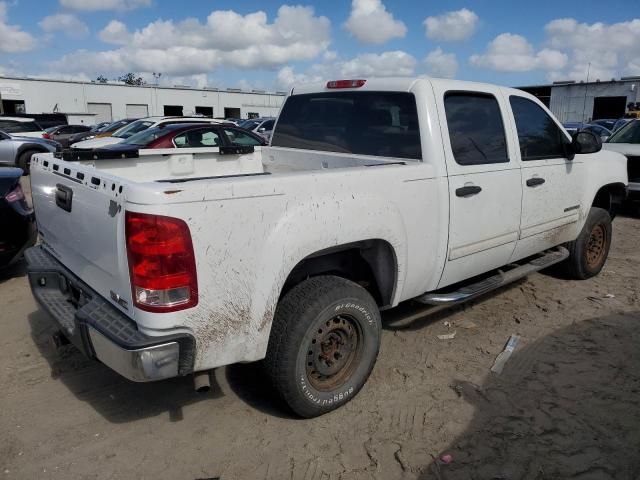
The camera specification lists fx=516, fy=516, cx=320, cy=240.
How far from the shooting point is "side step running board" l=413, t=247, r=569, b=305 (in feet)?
12.1

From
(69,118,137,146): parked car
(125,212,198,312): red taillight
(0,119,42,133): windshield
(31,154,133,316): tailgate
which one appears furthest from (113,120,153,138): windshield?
(125,212,198,312): red taillight

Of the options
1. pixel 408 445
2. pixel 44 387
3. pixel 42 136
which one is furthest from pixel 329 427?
pixel 42 136

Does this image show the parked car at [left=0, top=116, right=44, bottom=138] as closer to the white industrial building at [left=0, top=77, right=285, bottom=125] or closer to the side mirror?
the side mirror

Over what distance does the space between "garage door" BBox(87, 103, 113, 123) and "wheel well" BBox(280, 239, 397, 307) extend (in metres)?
51.3

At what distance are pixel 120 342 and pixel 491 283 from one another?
285 centimetres

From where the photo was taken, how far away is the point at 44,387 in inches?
136

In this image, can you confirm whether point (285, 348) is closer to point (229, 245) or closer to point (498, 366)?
point (229, 245)

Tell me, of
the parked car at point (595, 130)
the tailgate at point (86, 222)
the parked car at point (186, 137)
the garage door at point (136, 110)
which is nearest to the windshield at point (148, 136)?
the parked car at point (186, 137)

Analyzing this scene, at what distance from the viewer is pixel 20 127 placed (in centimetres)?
1833

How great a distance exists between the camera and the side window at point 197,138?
31.8 feet

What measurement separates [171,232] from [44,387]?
1.96 metres

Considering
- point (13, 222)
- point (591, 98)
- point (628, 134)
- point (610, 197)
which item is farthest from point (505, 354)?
point (591, 98)

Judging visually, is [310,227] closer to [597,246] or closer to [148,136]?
[597,246]

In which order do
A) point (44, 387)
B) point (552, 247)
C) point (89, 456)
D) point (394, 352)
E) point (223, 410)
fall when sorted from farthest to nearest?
1. point (552, 247)
2. point (394, 352)
3. point (44, 387)
4. point (223, 410)
5. point (89, 456)
